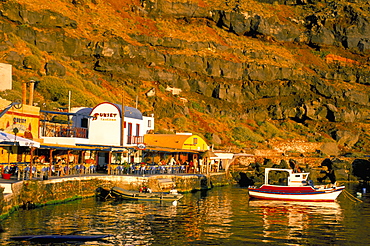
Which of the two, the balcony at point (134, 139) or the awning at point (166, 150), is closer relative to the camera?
the awning at point (166, 150)

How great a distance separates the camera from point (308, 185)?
155 ft

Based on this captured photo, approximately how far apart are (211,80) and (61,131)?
5439 cm

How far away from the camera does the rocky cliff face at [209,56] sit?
282 ft

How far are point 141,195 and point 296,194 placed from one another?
14809mm

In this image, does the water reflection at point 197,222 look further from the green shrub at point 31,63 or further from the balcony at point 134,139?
the green shrub at point 31,63

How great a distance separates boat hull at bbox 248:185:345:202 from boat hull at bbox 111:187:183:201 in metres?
9.61

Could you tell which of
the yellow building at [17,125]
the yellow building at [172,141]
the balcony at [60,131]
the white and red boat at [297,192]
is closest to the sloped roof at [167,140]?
the yellow building at [172,141]

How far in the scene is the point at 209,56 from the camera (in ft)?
345

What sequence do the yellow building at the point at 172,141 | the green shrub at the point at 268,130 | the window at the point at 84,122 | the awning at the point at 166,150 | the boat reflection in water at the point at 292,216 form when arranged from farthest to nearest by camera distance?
1. the green shrub at the point at 268,130
2. the yellow building at the point at 172,141
3. the window at the point at 84,122
4. the awning at the point at 166,150
5. the boat reflection in water at the point at 292,216

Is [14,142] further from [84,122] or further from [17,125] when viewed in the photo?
[84,122]

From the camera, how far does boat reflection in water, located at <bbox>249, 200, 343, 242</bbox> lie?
96.6 feet

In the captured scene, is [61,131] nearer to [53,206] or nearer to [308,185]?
[53,206]

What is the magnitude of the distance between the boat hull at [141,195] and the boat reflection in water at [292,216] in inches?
275

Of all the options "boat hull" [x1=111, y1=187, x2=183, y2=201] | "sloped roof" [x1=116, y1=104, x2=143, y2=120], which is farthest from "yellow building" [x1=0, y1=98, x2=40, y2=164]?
"sloped roof" [x1=116, y1=104, x2=143, y2=120]
